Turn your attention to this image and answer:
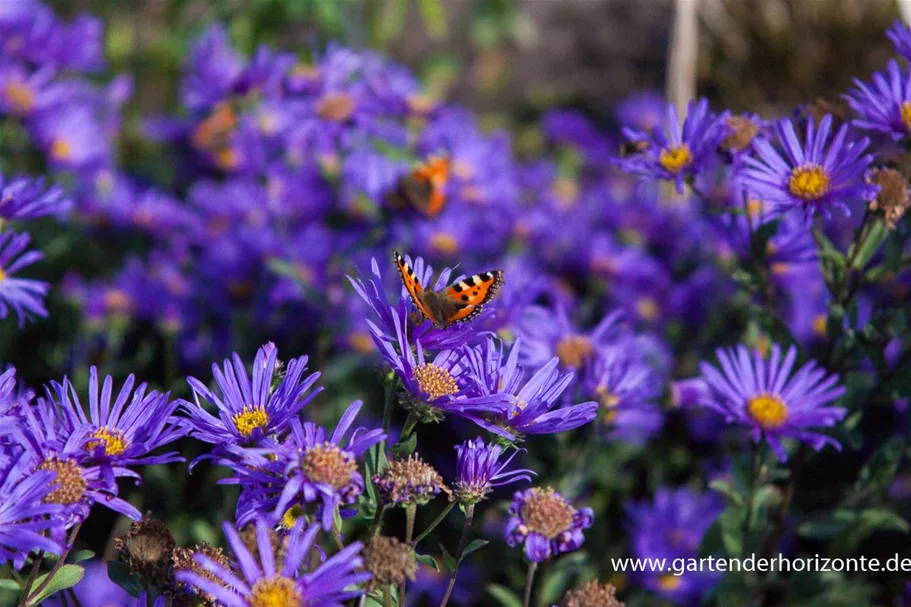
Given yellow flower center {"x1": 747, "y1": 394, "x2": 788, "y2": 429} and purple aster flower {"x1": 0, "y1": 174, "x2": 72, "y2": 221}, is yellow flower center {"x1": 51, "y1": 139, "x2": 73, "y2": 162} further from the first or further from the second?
yellow flower center {"x1": 747, "y1": 394, "x2": 788, "y2": 429}

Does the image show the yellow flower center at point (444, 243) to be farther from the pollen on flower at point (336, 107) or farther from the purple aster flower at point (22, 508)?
the purple aster flower at point (22, 508)

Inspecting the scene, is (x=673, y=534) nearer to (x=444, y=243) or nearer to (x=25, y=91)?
(x=444, y=243)

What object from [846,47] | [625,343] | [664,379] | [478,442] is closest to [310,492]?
[478,442]

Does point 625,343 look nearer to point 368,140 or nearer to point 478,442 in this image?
point 478,442

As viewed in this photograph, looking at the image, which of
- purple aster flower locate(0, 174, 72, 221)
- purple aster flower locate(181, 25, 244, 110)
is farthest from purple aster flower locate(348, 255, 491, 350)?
purple aster flower locate(181, 25, 244, 110)

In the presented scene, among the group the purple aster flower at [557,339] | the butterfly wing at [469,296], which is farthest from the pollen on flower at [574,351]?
the butterfly wing at [469,296]

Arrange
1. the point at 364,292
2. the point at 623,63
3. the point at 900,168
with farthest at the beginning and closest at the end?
1. the point at 623,63
2. the point at 900,168
3. the point at 364,292

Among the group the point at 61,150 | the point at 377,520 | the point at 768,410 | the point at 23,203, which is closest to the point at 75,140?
the point at 61,150
